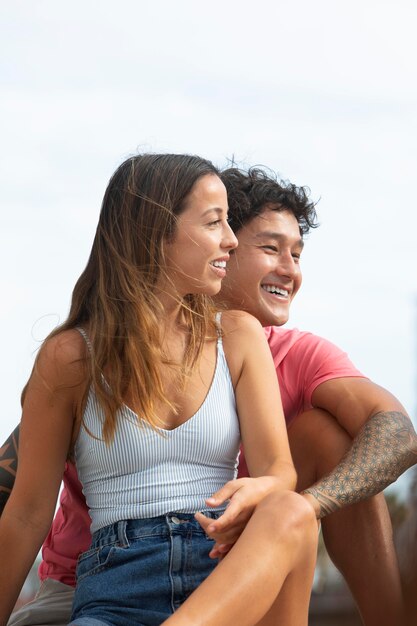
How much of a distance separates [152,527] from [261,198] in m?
1.65

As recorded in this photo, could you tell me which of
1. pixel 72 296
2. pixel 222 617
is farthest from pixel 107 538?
pixel 72 296

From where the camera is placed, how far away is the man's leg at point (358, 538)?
328cm

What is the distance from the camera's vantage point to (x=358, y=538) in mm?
3297

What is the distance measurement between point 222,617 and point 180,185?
4.33 ft

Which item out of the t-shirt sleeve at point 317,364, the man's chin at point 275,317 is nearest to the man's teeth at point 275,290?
the man's chin at point 275,317

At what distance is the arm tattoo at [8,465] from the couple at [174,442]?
21cm

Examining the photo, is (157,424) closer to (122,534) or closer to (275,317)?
(122,534)

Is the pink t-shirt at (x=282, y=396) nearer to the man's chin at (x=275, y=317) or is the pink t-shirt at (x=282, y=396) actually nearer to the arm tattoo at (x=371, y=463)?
the man's chin at (x=275, y=317)

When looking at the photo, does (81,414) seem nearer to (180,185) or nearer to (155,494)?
(155,494)

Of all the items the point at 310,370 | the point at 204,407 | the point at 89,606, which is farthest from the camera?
the point at 310,370

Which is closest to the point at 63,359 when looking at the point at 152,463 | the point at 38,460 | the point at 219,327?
the point at 38,460

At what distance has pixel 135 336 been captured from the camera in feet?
10.1

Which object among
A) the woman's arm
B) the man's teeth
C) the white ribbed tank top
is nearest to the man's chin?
the man's teeth

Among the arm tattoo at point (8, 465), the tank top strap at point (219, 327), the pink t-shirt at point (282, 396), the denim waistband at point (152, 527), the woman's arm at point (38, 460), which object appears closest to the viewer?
the denim waistband at point (152, 527)
